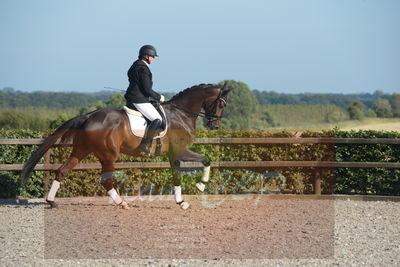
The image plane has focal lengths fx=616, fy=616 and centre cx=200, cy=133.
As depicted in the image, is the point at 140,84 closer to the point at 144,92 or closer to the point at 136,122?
the point at 144,92

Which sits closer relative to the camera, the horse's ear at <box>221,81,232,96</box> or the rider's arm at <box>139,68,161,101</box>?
the rider's arm at <box>139,68,161,101</box>

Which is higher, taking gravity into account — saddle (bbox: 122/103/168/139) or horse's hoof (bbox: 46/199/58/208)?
saddle (bbox: 122/103/168/139)

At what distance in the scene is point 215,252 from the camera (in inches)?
301

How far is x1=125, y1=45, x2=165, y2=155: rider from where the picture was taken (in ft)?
34.6

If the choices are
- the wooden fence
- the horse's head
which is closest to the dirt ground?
the wooden fence

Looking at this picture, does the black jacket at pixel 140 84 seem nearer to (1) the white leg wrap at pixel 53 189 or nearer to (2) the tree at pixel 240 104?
(1) the white leg wrap at pixel 53 189

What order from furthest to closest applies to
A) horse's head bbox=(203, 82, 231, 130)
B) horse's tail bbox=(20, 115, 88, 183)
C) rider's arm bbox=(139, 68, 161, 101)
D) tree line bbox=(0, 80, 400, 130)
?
tree line bbox=(0, 80, 400, 130)
horse's head bbox=(203, 82, 231, 130)
horse's tail bbox=(20, 115, 88, 183)
rider's arm bbox=(139, 68, 161, 101)

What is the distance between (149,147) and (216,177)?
2.81 meters

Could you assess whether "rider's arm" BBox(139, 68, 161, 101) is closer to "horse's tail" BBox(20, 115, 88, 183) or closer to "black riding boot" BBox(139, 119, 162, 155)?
"black riding boot" BBox(139, 119, 162, 155)

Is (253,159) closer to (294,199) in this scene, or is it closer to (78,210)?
(294,199)

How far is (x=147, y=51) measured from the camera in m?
10.7

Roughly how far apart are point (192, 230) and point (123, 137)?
238 centimetres

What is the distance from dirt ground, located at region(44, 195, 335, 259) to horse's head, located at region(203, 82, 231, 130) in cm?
155

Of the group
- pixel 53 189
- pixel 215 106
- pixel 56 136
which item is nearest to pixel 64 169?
pixel 53 189
